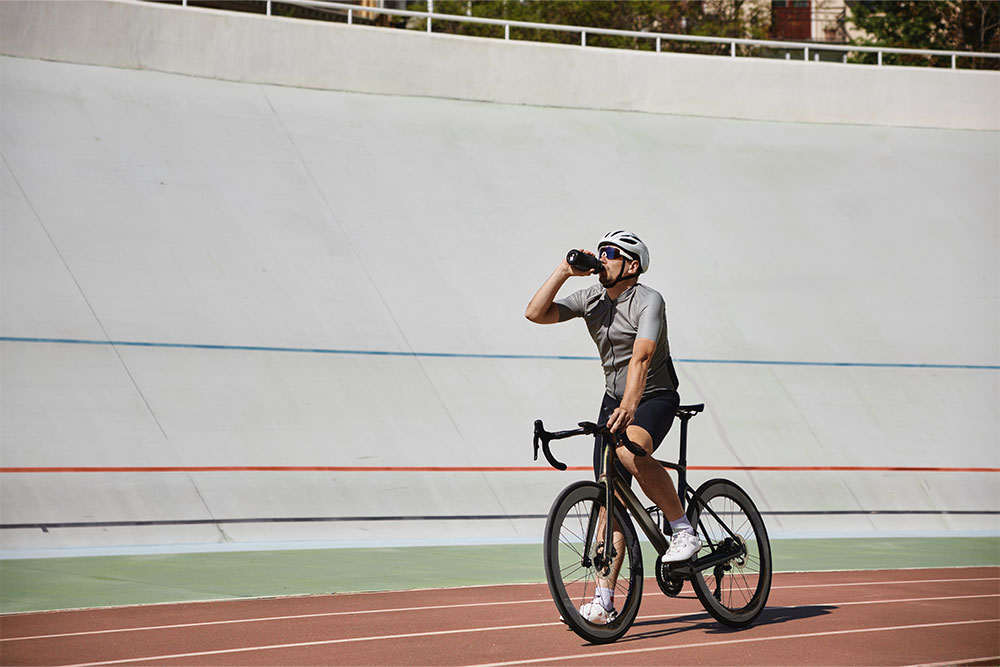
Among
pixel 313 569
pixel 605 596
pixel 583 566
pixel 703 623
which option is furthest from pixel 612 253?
pixel 313 569

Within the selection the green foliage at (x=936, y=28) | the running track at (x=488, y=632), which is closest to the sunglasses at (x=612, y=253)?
the running track at (x=488, y=632)

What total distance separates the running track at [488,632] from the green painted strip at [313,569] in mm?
455

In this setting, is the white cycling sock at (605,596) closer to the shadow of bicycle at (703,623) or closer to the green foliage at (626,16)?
the shadow of bicycle at (703,623)

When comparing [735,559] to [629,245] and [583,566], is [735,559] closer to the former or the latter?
[583,566]

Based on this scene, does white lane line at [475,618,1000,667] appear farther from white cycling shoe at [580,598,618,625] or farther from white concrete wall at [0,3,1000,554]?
white concrete wall at [0,3,1000,554]

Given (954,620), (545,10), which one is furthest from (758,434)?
(545,10)

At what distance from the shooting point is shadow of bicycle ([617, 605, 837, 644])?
5.25 meters

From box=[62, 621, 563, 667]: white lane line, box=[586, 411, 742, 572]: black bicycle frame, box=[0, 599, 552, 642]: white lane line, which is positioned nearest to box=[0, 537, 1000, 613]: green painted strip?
box=[0, 599, 552, 642]: white lane line

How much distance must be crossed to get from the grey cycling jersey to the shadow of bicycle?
1.16 m

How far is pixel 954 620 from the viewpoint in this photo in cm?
579

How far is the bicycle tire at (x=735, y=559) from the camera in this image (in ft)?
17.4

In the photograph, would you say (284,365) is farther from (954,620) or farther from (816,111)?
(816,111)

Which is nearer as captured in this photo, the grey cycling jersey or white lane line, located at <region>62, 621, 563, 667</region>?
white lane line, located at <region>62, 621, 563, 667</region>

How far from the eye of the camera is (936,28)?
31438mm
